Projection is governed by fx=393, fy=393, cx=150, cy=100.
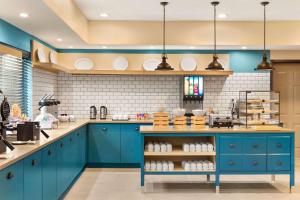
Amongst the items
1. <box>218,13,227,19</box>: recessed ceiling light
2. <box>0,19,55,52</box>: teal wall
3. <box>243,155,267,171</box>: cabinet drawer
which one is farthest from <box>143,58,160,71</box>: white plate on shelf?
<box>243,155,267,171</box>: cabinet drawer

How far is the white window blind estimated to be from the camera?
197 inches

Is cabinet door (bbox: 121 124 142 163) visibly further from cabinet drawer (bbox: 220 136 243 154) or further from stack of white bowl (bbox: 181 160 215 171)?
cabinet drawer (bbox: 220 136 243 154)

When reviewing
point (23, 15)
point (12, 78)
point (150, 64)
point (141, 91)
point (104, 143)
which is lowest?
point (104, 143)

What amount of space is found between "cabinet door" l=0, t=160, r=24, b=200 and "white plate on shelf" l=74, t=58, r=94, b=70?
4.52m

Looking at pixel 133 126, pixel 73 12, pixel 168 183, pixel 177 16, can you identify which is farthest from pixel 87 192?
pixel 177 16

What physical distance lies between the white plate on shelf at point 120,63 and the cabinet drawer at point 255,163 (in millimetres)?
3168

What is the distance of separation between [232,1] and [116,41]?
2.29 meters

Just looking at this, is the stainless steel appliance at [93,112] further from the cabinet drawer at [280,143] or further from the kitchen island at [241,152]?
the cabinet drawer at [280,143]

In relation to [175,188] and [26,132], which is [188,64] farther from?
[26,132]

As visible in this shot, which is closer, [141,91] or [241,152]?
[241,152]

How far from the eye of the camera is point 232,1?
5.64 meters

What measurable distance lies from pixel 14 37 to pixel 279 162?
3.96 m

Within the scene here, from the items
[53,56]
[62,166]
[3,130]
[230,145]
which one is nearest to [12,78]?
[62,166]

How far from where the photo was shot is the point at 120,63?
761cm
